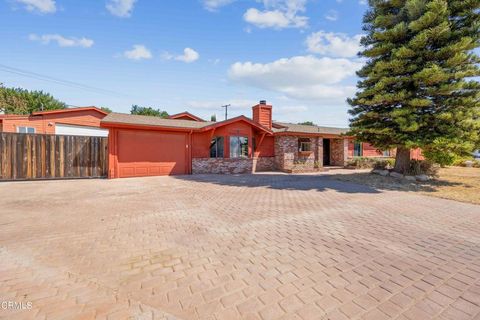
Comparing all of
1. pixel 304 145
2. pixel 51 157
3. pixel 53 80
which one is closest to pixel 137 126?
pixel 51 157

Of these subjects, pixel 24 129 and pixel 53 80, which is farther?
pixel 53 80

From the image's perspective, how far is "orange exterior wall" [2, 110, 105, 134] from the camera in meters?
16.6

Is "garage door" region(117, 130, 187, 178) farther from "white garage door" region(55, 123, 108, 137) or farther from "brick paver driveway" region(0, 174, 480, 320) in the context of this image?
"white garage door" region(55, 123, 108, 137)

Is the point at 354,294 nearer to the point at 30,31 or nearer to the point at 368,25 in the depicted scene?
the point at 368,25

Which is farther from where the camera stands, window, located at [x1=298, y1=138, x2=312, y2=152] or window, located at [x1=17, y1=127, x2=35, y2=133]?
window, located at [x1=298, y1=138, x2=312, y2=152]

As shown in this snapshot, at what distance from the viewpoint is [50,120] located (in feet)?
57.8

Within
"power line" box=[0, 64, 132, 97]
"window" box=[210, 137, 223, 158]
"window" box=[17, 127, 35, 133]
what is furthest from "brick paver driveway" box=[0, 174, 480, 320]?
"power line" box=[0, 64, 132, 97]

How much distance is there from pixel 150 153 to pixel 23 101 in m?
33.5

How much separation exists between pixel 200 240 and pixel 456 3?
13.3 metres

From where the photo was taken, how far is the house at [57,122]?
656 inches

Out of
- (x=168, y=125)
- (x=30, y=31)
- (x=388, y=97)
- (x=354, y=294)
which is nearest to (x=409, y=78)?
(x=388, y=97)

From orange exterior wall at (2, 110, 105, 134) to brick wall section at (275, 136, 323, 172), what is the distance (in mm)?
15774

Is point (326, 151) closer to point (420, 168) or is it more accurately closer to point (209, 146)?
point (420, 168)

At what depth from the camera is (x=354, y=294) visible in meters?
2.53
